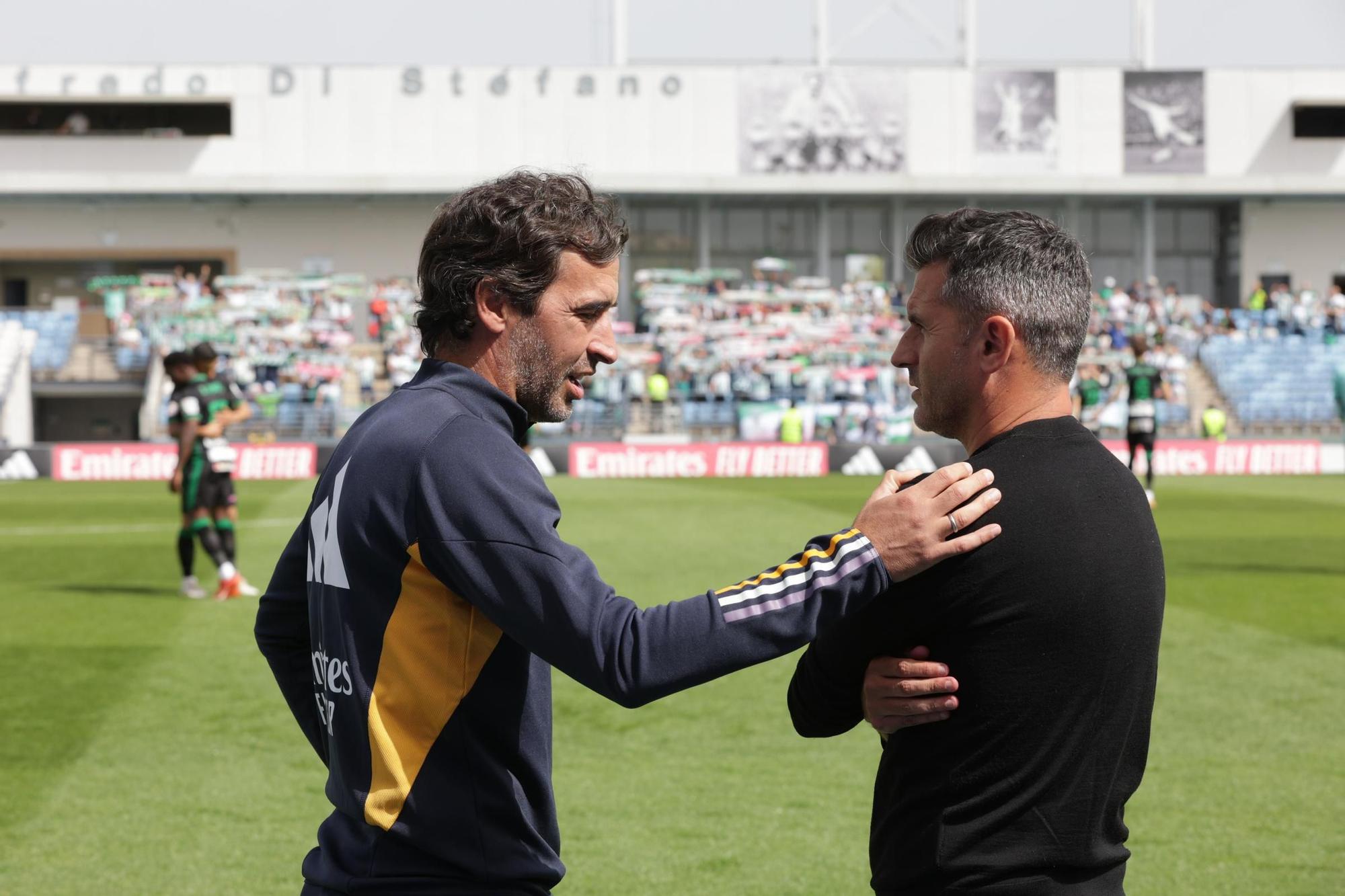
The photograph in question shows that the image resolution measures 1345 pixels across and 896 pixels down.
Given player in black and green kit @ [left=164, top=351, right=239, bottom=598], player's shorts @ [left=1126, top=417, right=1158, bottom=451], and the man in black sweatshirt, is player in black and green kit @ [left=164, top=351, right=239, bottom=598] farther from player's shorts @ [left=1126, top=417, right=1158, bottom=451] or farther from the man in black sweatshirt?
player's shorts @ [left=1126, top=417, right=1158, bottom=451]

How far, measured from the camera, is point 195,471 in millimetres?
12805

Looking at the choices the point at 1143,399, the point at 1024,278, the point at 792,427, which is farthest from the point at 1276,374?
the point at 1024,278

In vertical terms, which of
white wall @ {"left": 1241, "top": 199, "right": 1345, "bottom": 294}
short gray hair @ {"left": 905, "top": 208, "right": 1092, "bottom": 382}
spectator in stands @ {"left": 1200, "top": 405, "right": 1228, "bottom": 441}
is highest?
white wall @ {"left": 1241, "top": 199, "right": 1345, "bottom": 294}

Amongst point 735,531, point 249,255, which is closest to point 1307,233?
point 249,255

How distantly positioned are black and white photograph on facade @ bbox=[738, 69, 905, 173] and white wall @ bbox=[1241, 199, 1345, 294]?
13060 mm

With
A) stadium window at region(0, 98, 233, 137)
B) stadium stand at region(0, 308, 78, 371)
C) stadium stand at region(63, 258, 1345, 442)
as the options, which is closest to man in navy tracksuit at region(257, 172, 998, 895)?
stadium stand at region(63, 258, 1345, 442)

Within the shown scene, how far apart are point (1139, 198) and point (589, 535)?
39293 mm

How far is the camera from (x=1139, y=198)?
51.6m

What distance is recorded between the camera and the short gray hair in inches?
96.0

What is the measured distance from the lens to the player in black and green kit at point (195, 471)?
12.6m

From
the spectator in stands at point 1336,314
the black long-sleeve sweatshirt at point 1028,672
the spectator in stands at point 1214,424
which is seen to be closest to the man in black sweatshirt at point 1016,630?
the black long-sleeve sweatshirt at point 1028,672

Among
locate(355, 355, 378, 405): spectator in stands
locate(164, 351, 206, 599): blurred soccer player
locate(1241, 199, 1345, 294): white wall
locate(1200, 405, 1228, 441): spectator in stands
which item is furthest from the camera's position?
locate(1241, 199, 1345, 294): white wall

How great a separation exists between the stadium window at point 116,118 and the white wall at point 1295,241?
118 feet

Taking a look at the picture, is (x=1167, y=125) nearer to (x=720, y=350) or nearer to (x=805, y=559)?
(x=720, y=350)
